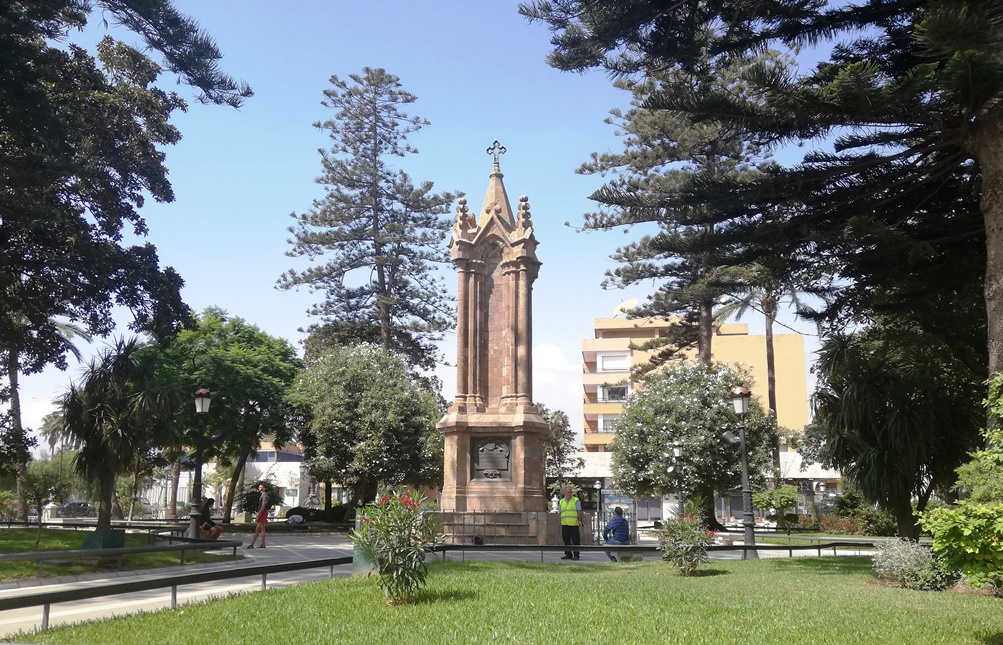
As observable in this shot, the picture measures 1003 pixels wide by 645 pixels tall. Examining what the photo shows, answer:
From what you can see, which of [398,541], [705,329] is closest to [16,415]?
[705,329]

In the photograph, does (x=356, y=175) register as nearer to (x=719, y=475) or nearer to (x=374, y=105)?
(x=374, y=105)

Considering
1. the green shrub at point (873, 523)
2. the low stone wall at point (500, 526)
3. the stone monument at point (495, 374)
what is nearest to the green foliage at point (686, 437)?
the green shrub at point (873, 523)

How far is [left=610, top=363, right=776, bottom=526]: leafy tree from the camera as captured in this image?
109 feet

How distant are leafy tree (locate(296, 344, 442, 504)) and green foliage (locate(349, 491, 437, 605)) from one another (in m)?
24.6

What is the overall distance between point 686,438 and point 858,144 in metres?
19.9

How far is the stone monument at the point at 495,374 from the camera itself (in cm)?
2144

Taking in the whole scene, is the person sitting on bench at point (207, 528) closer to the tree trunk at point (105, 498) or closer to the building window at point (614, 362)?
the tree trunk at point (105, 498)

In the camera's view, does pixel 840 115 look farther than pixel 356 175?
No

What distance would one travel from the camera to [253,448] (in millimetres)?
36219

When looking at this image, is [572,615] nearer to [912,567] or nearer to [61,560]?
[912,567]

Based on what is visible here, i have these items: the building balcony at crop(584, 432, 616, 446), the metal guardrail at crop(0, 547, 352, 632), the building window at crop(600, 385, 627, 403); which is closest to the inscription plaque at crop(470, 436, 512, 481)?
the metal guardrail at crop(0, 547, 352, 632)

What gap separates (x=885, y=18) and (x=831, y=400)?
7009 mm

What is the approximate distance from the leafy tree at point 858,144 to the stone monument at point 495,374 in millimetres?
7636

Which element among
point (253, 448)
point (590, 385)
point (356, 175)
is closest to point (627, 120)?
point (356, 175)
